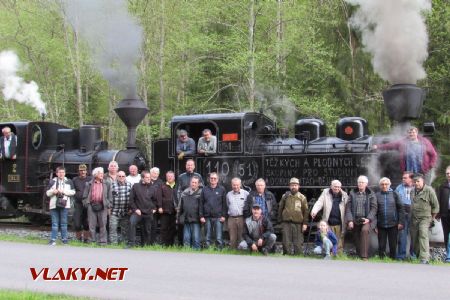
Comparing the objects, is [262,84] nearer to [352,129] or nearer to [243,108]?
[243,108]

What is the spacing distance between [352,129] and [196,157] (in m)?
3.19

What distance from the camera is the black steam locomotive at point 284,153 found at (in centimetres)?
1088

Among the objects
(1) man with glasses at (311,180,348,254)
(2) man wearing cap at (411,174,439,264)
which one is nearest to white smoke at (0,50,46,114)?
(1) man with glasses at (311,180,348,254)

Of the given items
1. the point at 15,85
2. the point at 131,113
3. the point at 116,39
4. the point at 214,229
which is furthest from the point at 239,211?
the point at 15,85

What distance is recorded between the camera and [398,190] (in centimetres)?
1002

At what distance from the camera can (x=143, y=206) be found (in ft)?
36.0

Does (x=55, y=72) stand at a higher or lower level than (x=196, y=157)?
higher

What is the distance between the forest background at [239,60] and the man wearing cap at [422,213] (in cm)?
718

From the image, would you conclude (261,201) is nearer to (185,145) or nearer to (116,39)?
(185,145)

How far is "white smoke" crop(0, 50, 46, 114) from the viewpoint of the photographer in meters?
23.9

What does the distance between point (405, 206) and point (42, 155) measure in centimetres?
936

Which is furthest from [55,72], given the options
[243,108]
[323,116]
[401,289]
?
[401,289]

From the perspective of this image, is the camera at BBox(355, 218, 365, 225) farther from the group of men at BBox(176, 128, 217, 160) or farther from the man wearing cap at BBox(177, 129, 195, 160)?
the man wearing cap at BBox(177, 129, 195, 160)

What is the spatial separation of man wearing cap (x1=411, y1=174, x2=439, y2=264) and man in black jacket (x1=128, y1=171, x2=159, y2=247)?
15.3ft
